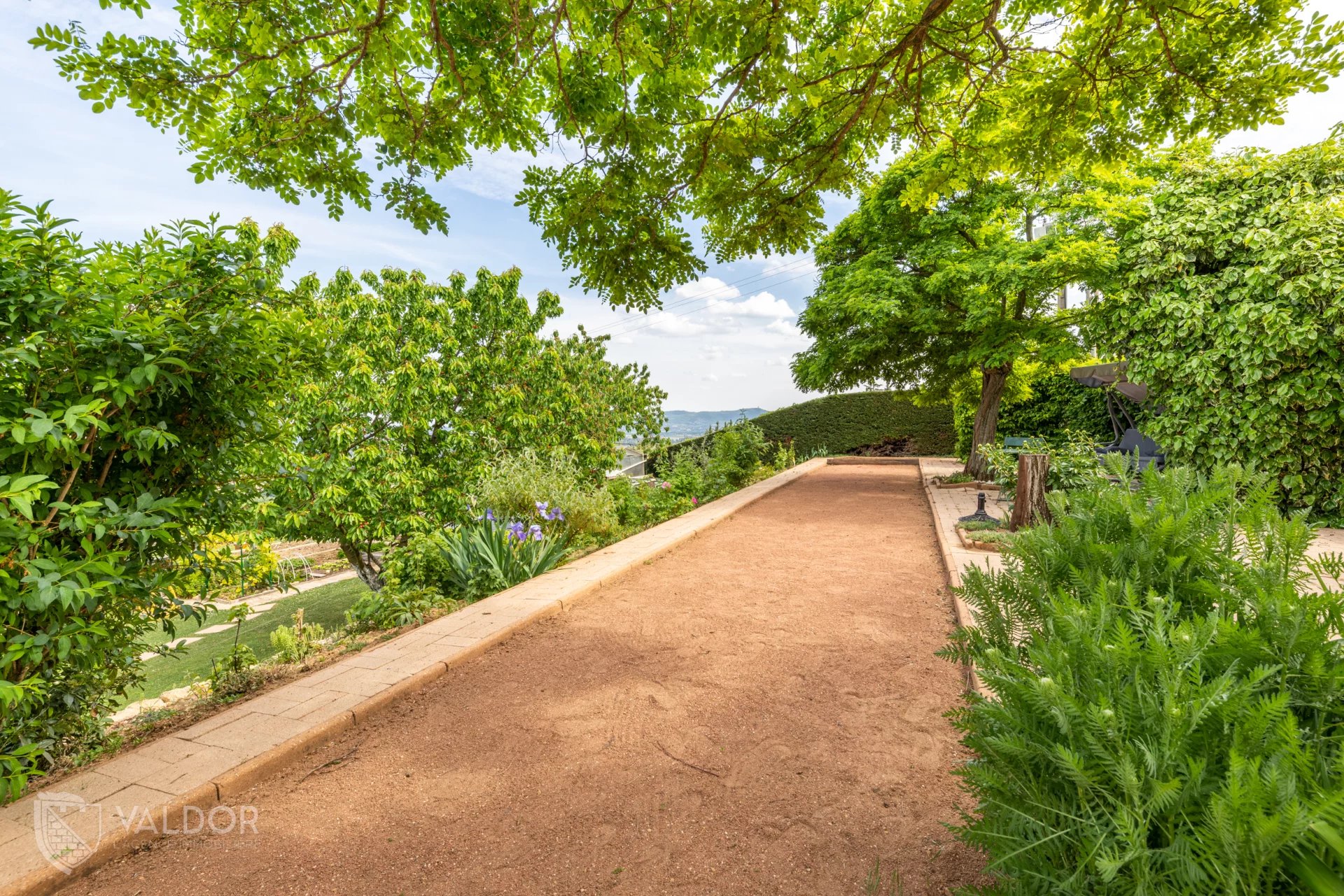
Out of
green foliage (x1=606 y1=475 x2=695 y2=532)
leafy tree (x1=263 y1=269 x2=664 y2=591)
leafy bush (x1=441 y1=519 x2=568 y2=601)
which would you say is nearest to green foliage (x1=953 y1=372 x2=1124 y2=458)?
green foliage (x1=606 y1=475 x2=695 y2=532)

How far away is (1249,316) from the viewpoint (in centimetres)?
625

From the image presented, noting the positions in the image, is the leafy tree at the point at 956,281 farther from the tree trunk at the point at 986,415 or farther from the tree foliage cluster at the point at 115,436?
the tree foliage cluster at the point at 115,436

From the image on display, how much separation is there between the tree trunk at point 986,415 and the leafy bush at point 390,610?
1071 cm

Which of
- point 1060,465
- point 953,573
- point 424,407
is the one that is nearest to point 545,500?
point 953,573

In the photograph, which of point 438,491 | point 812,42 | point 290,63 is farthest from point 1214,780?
point 438,491

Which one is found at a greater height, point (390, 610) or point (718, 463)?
point (718, 463)

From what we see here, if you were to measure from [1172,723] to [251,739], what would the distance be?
133 inches

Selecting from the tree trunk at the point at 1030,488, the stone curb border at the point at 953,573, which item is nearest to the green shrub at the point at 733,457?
the stone curb border at the point at 953,573

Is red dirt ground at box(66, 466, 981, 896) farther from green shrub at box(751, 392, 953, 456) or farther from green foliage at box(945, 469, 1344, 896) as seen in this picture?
green shrub at box(751, 392, 953, 456)

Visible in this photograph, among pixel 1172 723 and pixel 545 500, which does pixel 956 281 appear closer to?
pixel 545 500

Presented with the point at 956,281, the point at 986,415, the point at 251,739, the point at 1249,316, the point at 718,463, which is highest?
the point at 956,281

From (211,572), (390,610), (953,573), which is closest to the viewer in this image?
(211,572)

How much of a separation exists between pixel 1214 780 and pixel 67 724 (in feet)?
12.9

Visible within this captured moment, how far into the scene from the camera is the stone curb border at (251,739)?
6.55ft
